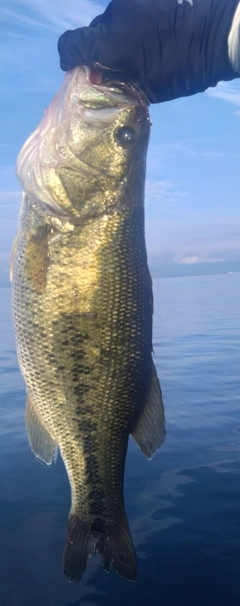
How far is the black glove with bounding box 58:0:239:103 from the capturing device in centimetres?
287

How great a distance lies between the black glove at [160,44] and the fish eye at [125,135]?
0.35 m

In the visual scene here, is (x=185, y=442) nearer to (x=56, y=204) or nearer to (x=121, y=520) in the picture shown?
(x=121, y=520)

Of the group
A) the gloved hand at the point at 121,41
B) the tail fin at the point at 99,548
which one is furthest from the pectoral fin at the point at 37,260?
the tail fin at the point at 99,548

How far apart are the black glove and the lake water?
4293 mm

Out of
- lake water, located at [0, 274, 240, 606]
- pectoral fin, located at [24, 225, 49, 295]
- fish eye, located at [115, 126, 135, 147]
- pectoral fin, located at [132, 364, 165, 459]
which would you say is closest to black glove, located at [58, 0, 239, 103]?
fish eye, located at [115, 126, 135, 147]

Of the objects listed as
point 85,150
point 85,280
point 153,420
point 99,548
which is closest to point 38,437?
point 153,420

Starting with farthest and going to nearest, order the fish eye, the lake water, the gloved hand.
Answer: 1. the lake water
2. the fish eye
3. the gloved hand

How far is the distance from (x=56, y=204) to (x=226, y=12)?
5.60 ft

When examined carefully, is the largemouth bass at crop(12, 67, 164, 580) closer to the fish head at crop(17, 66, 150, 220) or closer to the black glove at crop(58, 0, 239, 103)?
the fish head at crop(17, 66, 150, 220)

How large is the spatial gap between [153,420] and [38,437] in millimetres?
725

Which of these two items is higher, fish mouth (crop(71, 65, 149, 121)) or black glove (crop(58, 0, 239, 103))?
black glove (crop(58, 0, 239, 103))

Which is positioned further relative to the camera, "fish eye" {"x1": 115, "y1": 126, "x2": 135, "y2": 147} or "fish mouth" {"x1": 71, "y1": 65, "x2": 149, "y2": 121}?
"fish eye" {"x1": 115, "y1": 126, "x2": 135, "y2": 147}

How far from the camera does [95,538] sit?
321 centimetres

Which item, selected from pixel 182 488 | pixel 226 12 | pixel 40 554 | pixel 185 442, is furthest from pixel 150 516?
pixel 226 12
